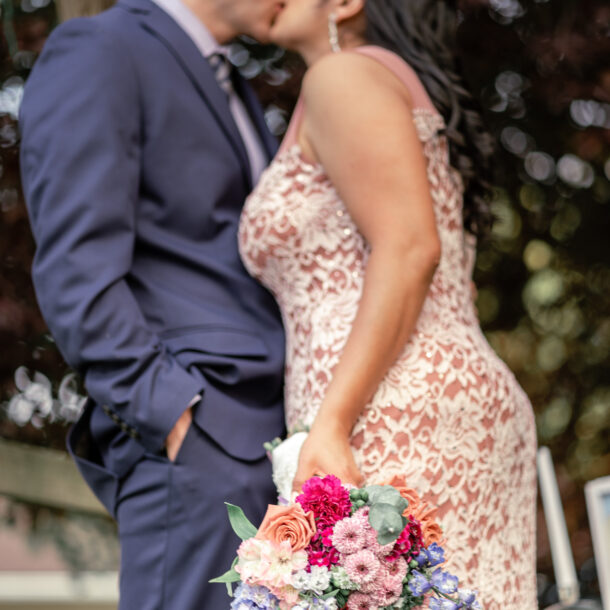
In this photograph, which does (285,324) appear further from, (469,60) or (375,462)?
(469,60)

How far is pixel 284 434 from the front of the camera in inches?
91.0

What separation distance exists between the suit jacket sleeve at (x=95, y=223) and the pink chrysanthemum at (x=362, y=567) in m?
0.63

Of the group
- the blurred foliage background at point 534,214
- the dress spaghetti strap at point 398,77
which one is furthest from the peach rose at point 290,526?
the blurred foliage background at point 534,214

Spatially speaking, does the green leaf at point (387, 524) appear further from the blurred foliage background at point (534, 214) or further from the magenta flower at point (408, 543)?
the blurred foliage background at point (534, 214)

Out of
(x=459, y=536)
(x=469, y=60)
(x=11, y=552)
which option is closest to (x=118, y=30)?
(x=459, y=536)

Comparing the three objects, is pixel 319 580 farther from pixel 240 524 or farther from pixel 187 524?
pixel 187 524

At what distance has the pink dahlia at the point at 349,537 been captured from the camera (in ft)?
5.22

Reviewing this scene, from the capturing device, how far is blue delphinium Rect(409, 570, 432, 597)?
1.63 m

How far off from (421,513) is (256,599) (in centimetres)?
33

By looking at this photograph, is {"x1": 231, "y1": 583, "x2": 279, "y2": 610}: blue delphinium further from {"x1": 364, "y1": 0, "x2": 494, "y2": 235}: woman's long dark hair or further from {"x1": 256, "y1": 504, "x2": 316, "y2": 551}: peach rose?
{"x1": 364, "y1": 0, "x2": 494, "y2": 235}: woman's long dark hair

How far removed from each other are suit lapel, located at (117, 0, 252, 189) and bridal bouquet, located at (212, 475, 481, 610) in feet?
3.43

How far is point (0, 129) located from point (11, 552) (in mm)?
→ 2392

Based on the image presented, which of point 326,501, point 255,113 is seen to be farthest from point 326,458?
point 255,113

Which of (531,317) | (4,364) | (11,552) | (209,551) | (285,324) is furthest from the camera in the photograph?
(11,552)
